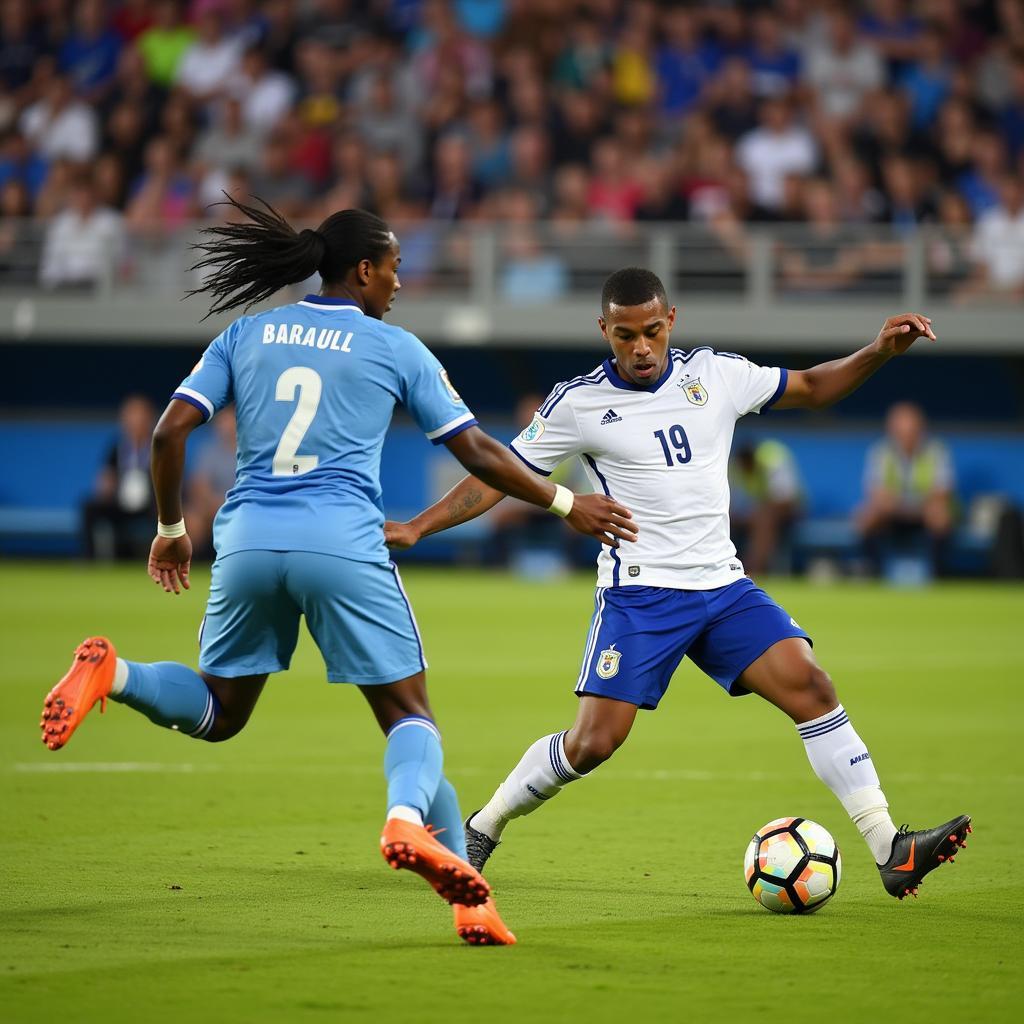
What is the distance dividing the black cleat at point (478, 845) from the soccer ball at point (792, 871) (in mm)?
1021

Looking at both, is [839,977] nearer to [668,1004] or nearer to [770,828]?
[668,1004]

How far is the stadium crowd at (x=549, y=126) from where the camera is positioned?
2212cm

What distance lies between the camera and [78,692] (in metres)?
5.70

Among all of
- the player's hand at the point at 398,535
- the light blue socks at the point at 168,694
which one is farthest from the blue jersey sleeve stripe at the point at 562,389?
the light blue socks at the point at 168,694

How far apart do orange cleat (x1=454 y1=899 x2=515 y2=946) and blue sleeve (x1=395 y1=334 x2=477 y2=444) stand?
55.3 inches

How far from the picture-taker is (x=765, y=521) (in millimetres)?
22609

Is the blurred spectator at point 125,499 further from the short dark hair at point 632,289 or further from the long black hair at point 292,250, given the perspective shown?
the long black hair at point 292,250

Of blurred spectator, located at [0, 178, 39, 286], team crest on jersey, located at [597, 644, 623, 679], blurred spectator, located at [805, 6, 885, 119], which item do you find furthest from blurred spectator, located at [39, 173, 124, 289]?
team crest on jersey, located at [597, 644, 623, 679]

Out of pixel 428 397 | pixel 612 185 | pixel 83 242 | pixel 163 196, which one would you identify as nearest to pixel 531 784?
pixel 428 397

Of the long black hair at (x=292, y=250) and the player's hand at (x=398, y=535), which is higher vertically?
the long black hair at (x=292, y=250)

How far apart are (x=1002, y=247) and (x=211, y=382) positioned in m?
17.3

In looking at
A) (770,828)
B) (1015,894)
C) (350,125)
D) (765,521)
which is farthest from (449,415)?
→ (350,125)

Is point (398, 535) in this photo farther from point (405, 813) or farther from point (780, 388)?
point (780, 388)

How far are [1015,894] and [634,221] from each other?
16.8 metres
